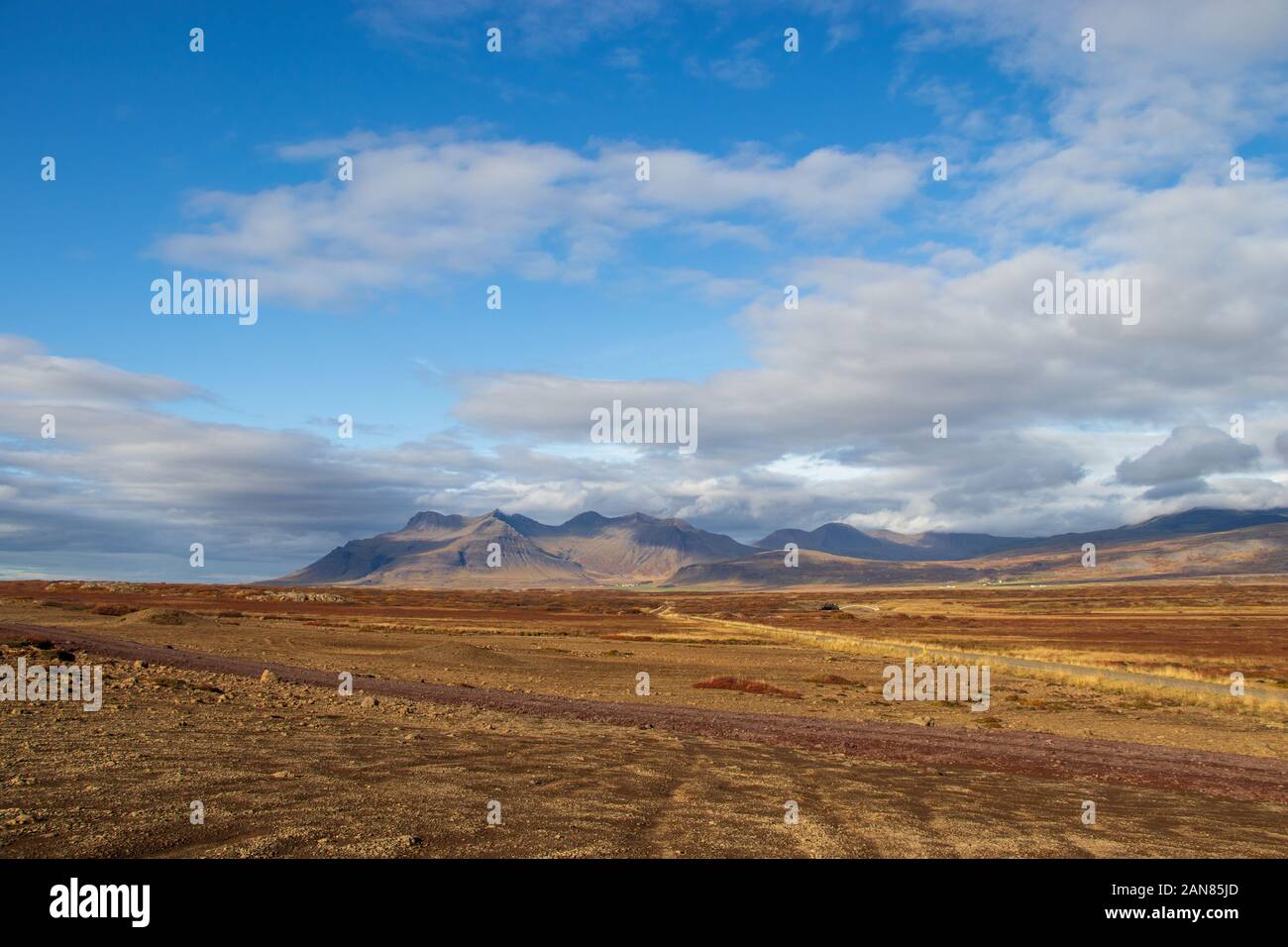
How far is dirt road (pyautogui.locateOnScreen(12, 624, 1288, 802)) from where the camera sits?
779 inches

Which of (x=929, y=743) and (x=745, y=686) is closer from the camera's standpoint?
(x=929, y=743)

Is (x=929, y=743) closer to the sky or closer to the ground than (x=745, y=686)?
closer to the sky

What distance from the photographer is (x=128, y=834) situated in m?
9.38

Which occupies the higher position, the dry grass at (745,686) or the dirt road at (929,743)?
the dirt road at (929,743)

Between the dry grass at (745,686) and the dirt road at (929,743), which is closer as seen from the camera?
the dirt road at (929,743)

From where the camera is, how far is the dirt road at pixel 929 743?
19781mm

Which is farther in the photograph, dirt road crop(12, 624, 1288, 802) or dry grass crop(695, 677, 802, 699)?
dry grass crop(695, 677, 802, 699)

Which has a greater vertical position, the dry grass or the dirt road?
the dirt road

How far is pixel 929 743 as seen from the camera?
23719 millimetres

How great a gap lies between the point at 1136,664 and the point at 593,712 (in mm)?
44757
